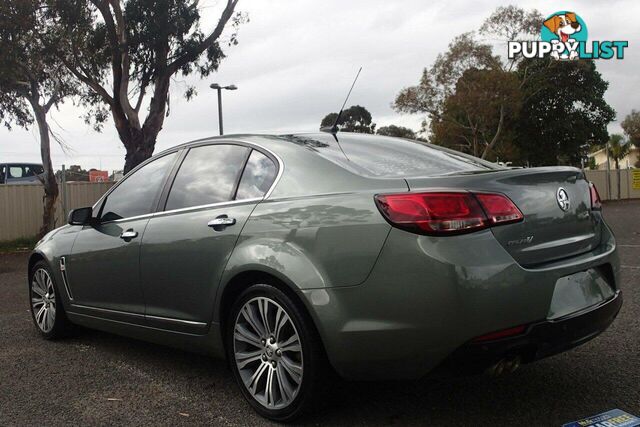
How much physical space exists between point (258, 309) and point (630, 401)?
196 centimetres

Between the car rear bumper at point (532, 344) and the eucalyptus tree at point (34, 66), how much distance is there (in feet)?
48.5

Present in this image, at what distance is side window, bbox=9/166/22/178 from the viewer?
20656 millimetres

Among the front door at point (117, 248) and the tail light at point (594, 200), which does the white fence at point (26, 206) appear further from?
the tail light at point (594, 200)

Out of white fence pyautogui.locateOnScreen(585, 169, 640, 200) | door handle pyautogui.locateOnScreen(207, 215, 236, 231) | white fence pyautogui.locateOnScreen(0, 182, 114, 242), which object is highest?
door handle pyautogui.locateOnScreen(207, 215, 236, 231)

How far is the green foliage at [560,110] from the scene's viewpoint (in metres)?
33.9

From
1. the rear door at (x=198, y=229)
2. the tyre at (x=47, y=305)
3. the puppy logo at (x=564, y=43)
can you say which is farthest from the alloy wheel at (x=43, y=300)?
the puppy logo at (x=564, y=43)

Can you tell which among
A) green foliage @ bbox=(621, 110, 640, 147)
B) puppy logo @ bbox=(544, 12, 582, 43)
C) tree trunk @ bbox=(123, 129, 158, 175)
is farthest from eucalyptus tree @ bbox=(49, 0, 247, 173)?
green foliage @ bbox=(621, 110, 640, 147)

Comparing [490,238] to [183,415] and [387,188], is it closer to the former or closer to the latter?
[387,188]

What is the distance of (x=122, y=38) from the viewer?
15.9 m

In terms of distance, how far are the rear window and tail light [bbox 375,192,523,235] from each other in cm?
32

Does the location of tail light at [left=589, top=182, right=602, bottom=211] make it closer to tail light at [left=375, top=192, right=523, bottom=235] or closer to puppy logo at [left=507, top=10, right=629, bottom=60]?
tail light at [left=375, top=192, right=523, bottom=235]

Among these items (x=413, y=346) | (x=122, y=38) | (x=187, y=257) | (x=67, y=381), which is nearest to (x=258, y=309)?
(x=187, y=257)

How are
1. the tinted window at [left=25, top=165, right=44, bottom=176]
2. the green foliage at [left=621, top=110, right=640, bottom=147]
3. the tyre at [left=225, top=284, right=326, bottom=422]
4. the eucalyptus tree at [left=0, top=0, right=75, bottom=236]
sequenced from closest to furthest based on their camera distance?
1. the tyre at [left=225, top=284, right=326, bottom=422]
2. the eucalyptus tree at [left=0, top=0, right=75, bottom=236]
3. the tinted window at [left=25, top=165, right=44, bottom=176]
4. the green foliage at [left=621, top=110, right=640, bottom=147]

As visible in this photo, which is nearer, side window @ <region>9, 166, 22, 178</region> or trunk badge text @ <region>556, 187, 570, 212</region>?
trunk badge text @ <region>556, 187, 570, 212</region>
